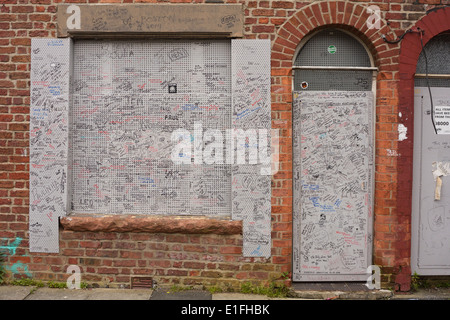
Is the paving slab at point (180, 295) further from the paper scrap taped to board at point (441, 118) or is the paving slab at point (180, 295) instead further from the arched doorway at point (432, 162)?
the paper scrap taped to board at point (441, 118)

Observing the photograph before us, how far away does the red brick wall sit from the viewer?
416 cm

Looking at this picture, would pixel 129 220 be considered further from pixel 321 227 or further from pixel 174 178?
pixel 321 227

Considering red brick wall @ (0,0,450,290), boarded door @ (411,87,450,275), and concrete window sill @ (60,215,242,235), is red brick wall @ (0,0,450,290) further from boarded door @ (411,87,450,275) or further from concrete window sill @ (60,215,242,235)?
boarded door @ (411,87,450,275)

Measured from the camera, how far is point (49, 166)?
423 cm

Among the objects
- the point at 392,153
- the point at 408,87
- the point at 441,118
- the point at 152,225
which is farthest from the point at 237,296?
the point at 441,118

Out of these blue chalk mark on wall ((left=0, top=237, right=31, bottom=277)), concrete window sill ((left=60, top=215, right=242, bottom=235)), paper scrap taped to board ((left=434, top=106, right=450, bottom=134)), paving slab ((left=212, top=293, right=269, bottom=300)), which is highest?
paper scrap taped to board ((left=434, top=106, right=450, bottom=134))

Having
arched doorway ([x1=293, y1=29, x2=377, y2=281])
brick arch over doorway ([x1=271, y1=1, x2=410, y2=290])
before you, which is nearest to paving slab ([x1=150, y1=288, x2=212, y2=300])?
arched doorway ([x1=293, y1=29, x2=377, y2=281])

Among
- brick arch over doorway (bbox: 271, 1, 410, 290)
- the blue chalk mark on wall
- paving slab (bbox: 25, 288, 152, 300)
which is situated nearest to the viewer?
paving slab (bbox: 25, 288, 152, 300)

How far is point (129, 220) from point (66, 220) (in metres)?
0.80

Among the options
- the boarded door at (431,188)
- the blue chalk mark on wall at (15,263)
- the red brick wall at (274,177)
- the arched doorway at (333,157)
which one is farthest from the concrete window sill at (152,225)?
the boarded door at (431,188)

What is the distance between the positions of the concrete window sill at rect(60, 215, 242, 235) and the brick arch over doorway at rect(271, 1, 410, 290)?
2.30ft

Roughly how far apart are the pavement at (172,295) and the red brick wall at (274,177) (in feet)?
0.49

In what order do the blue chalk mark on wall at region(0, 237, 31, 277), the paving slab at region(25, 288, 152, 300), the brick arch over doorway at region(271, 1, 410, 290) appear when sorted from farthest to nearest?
the blue chalk mark on wall at region(0, 237, 31, 277), the brick arch over doorway at region(271, 1, 410, 290), the paving slab at region(25, 288, 152, 300)

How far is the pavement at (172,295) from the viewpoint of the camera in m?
4.01
